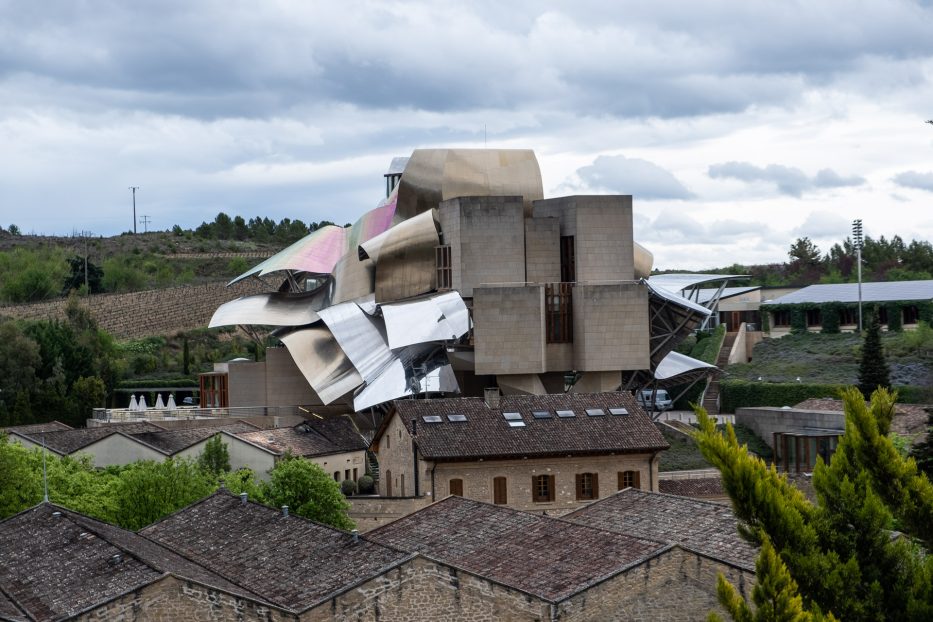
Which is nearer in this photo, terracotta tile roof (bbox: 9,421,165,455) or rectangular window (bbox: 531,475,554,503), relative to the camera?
rectangular window (bbox: 531,475,554,503)

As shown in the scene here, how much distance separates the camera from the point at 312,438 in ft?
197

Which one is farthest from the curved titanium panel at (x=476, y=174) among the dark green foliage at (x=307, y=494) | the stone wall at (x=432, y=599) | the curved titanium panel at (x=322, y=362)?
the stone wall at (x=432, y=599)

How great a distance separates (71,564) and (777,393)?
51.9 meters

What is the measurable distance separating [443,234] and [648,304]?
32.6 ft

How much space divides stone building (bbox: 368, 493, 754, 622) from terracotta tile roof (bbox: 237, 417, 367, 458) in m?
24.1

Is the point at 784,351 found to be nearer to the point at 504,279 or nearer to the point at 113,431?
the point at 504,279

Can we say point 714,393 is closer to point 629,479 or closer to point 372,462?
point 372,462

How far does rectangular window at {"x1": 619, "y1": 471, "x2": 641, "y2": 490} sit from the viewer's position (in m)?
49.2

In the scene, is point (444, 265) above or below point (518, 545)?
above

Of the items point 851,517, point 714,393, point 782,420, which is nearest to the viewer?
point 851,517

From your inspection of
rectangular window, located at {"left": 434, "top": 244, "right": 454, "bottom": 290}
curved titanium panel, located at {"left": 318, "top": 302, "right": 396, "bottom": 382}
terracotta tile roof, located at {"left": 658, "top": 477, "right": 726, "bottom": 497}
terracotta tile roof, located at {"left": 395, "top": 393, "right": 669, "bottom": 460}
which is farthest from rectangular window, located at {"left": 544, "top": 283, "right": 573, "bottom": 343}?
terracotta tile roof, located at {"left": 658, "top": 477, "right": 726, "bottom": 497}

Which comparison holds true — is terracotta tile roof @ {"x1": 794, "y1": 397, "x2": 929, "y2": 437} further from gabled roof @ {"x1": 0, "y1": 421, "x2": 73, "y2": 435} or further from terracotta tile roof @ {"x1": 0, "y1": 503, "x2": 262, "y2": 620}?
gabled roof @ {"x1": 0, "y1": 421, "x2": 73, "y2": 435}

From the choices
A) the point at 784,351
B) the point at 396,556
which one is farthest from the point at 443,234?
the point at 396,556

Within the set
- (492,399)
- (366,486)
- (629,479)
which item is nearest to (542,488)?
(629,479)
